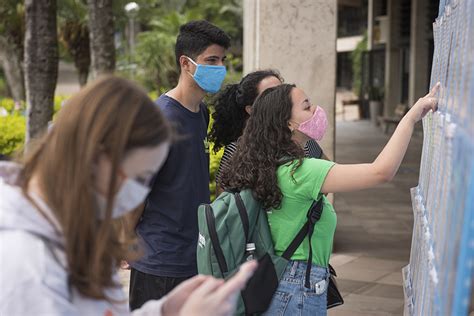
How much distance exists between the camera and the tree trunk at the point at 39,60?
962 centimetres

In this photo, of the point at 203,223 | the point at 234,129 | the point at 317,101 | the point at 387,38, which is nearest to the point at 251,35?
the point at 317,101

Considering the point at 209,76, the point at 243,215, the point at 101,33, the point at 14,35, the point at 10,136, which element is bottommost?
the point at 10,136

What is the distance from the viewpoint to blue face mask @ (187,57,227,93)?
3797 mm

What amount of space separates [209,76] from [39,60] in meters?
6.38

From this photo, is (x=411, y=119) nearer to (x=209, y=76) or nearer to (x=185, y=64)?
(x=209, y=76)

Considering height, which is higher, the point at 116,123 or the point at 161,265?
the point at 116,123

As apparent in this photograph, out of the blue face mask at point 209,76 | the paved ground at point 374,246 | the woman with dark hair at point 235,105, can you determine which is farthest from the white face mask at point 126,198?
the paved ground at point 374,246

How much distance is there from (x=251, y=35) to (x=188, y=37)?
375 centimetres

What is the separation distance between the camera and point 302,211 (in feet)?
9.98

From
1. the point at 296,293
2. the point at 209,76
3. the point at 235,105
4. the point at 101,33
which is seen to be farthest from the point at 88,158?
the point at 101,33

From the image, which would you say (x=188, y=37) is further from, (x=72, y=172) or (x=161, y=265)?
(x=72, y=172)

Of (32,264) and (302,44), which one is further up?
(302,44)

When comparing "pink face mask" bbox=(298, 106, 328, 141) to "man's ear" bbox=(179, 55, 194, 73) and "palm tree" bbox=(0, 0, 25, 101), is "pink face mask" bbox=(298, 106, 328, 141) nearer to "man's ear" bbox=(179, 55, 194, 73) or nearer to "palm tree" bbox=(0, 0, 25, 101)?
"man's ear" bbox=(179, 55, 194, 73)

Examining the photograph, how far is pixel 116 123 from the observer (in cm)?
154
